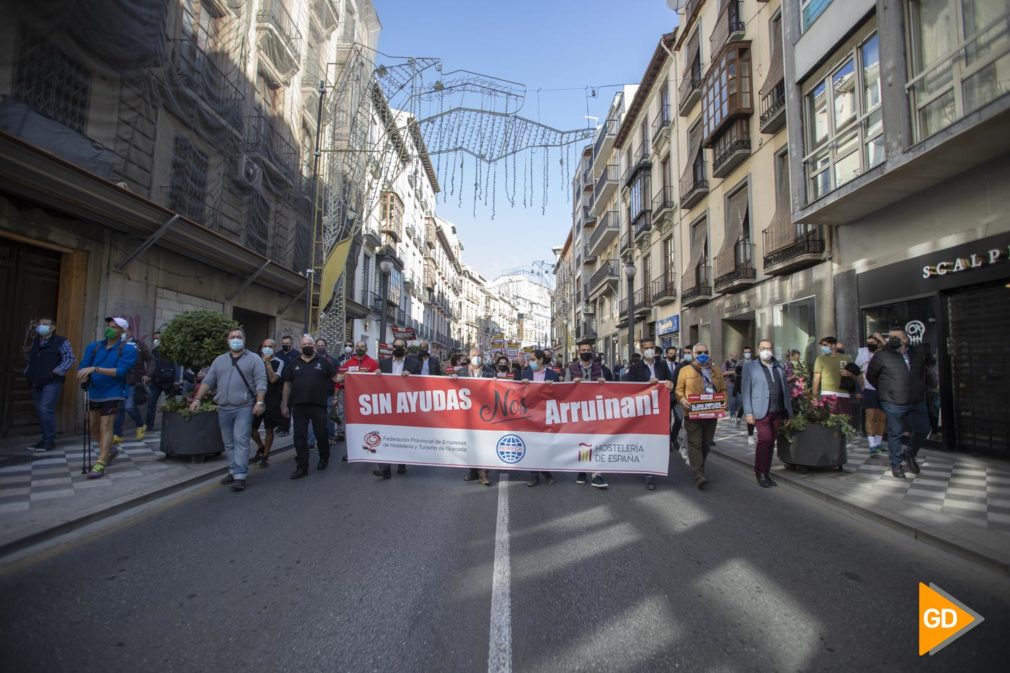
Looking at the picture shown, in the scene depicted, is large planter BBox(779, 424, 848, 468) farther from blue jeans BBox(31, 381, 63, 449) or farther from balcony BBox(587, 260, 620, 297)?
balcony BBox(587, 260, 620, 297)

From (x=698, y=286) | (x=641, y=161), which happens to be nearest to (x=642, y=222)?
(x=641, y=161)

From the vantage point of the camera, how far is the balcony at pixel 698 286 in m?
20.0

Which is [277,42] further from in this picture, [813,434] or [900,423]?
[900,423]

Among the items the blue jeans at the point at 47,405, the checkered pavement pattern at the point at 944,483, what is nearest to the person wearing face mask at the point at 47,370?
the blue jeans at the point at 47,405

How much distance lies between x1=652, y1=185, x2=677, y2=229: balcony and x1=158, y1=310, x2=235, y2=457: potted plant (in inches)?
785

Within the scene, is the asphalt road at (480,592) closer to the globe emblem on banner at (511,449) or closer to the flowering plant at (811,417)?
the globe emblem on banner at (511,449)

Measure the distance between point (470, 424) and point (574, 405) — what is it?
1411 millimetres

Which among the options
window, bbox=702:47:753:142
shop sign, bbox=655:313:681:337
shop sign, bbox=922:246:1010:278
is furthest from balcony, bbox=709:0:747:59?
shop sign, bbox=922:246:1010:278

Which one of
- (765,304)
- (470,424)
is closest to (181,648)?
(470,424)

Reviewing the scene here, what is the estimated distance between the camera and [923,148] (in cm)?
834

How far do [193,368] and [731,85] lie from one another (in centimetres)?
1696

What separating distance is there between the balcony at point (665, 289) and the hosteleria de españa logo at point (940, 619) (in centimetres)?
2098

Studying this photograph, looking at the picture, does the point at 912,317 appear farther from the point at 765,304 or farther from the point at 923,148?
the point at 765,304

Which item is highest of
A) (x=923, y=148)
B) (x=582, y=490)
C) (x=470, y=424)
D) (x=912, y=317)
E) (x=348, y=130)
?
(x=348, y=130)
